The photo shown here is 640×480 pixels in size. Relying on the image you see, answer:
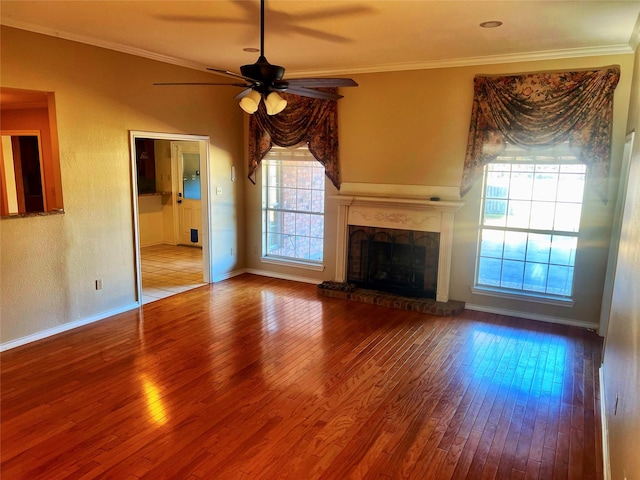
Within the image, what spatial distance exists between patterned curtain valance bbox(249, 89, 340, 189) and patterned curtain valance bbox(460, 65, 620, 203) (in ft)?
5.68

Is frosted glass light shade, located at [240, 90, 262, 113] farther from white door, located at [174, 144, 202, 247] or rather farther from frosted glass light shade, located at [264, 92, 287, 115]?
white door, located at [174, 144, 202, 247]

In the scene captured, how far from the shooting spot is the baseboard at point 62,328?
4.02 m

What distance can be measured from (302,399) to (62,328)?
2.76 m

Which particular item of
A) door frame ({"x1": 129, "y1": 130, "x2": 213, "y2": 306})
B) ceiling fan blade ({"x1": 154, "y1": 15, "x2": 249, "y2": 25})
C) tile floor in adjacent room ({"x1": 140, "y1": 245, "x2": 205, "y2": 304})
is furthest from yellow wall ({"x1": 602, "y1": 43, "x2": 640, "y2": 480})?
tile floor in adjacent room ({"x1": 140, "y1": 245, "x2": 205, "y2": 304})

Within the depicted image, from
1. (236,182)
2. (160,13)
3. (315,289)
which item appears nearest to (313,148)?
(236,182)

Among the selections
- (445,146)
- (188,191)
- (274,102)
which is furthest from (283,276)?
(274,102)

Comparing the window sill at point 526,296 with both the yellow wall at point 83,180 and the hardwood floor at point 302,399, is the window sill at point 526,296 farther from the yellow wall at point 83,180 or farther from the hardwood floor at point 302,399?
the yellow wall at point 83,180

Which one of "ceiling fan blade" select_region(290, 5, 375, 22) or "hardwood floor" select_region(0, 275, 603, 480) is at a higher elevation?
"ceiling fan blade" select_region(290, 5, 375, 22)

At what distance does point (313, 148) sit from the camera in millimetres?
5887

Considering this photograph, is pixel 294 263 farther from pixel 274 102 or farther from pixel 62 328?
pixel 274 102

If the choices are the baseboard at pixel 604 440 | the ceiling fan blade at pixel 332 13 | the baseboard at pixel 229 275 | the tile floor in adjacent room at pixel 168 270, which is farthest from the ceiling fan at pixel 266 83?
the baseboard at pixel 229 275

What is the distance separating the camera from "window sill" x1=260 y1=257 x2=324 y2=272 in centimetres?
632

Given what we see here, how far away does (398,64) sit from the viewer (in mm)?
5203

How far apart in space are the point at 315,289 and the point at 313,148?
195 cm
